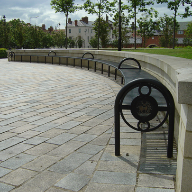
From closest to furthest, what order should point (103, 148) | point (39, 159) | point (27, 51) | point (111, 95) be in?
point (39, 159), point (103, 148), point (111, 95), point (27, 51)

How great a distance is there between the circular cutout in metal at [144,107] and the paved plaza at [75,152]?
0.53 meters

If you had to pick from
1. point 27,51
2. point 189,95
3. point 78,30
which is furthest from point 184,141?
point 78,30

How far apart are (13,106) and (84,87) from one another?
10.2ft

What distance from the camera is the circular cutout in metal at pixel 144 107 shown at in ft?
11.4

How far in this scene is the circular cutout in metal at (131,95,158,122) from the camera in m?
3.46

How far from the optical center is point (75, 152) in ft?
12.6

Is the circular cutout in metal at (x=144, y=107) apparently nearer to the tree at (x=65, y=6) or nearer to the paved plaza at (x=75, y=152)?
the paved plaza at (x=75, y=152)

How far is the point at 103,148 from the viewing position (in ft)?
13.0

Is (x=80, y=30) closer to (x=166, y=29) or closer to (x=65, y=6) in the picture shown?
(x=166, y=29)

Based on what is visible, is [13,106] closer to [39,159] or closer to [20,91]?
[20,91]

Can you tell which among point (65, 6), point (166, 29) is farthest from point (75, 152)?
point (166, 29)

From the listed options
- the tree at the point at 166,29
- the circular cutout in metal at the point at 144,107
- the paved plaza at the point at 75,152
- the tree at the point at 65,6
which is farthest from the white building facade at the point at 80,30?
the circular cutout in metal at the point at 144,107

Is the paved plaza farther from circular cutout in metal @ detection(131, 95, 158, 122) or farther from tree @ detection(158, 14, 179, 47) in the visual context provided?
tree @ detection(158, 14, 179, 47)

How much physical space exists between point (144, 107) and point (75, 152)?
117 cm
